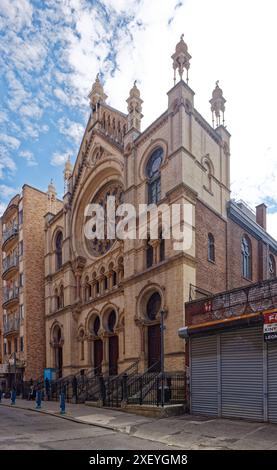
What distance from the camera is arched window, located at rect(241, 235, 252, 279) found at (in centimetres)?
2897

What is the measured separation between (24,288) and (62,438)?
27.0 m

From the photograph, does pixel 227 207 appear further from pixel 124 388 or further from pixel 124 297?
pixel 124 388

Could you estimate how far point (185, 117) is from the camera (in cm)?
2455

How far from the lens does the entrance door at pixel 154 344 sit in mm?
23938

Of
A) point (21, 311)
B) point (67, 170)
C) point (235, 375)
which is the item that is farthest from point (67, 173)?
point (235, 375)

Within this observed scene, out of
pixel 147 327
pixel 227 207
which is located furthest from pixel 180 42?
pixel 147 327

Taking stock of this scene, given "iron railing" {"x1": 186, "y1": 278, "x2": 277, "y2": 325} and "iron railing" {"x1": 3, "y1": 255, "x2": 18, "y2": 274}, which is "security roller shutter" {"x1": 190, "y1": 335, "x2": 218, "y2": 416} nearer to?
"iron railing" {"x1": 186, "y1": 278, "x2": 277, "y2": 325}

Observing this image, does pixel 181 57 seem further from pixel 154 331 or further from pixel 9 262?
pixel 9 262

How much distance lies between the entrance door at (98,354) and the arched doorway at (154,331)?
6.94 metres

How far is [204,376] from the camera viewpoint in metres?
17.9

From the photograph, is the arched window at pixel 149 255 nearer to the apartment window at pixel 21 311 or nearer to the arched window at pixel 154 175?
the arched window at pixel 154 175

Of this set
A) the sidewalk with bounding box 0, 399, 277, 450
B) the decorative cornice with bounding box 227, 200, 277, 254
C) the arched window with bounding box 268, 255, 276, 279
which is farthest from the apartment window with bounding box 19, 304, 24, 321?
the sidewalk with bounding box 0, 399, 277, 450

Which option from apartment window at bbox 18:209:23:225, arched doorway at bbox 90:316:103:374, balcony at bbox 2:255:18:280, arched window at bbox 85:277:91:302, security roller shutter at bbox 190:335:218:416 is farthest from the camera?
balcony at bbox 2:255:18:280

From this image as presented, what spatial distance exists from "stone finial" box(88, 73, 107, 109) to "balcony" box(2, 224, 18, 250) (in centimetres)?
1453
